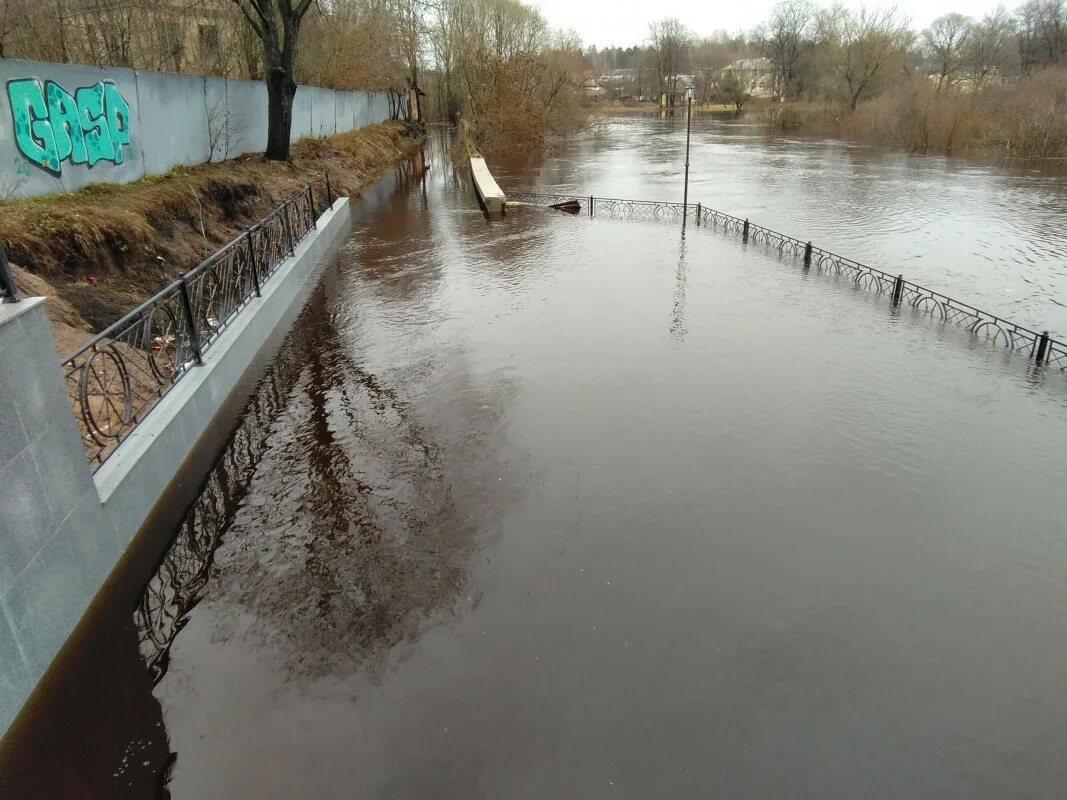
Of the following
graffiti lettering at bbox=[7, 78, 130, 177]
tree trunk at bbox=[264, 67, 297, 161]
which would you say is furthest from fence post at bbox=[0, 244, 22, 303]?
tree trunk at bbox=[264, 67, 297, 161]

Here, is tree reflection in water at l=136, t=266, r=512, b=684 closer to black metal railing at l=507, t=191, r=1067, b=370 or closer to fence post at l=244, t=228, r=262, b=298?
fence post at l=244, t=228, r=262, b=298

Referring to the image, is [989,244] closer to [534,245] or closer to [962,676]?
[534,245]

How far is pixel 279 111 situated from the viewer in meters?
18.3

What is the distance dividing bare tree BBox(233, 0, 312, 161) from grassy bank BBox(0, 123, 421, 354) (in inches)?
103

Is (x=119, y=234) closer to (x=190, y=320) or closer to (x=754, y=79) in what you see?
(x=190, y=320)

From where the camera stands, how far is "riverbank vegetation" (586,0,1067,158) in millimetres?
35562

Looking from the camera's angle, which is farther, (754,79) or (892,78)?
(754,79)

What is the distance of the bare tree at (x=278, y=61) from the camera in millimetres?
17250

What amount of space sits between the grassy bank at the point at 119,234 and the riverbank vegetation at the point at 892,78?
3513cm

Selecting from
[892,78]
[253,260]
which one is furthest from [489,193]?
[892,78]

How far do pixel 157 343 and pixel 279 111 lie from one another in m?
12.3

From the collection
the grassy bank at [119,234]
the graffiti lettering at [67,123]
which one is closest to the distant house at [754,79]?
the grassy bank at [119,234]

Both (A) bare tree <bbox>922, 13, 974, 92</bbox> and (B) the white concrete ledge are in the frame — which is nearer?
(B) the white concrete ledge

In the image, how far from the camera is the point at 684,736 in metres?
3.66
